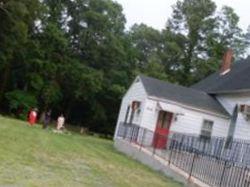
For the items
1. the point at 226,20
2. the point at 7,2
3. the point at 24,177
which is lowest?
the point at 24,177

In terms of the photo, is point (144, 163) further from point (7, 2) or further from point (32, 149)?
point (7, 2)

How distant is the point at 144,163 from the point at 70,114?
33.3 metres

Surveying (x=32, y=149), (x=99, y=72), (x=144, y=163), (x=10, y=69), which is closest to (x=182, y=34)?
(x=99, y=72)

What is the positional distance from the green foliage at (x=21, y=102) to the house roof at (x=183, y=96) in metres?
18.2

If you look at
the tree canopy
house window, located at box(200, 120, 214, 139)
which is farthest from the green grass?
the tree canopy

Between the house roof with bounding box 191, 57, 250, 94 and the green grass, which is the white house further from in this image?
the green grass

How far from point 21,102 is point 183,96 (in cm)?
2019

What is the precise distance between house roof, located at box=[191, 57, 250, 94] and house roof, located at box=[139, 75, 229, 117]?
0.90 metres

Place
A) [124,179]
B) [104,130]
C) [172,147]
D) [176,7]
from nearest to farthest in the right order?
[124,179] → [172,147] → [104,130] → [176,7]

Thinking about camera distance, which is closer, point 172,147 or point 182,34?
point 172,147

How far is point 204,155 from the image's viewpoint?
1773 cm

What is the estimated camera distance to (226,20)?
Result: 182ft

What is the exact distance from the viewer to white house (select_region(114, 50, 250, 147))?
2936 cm

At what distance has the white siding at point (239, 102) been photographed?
27.9m
